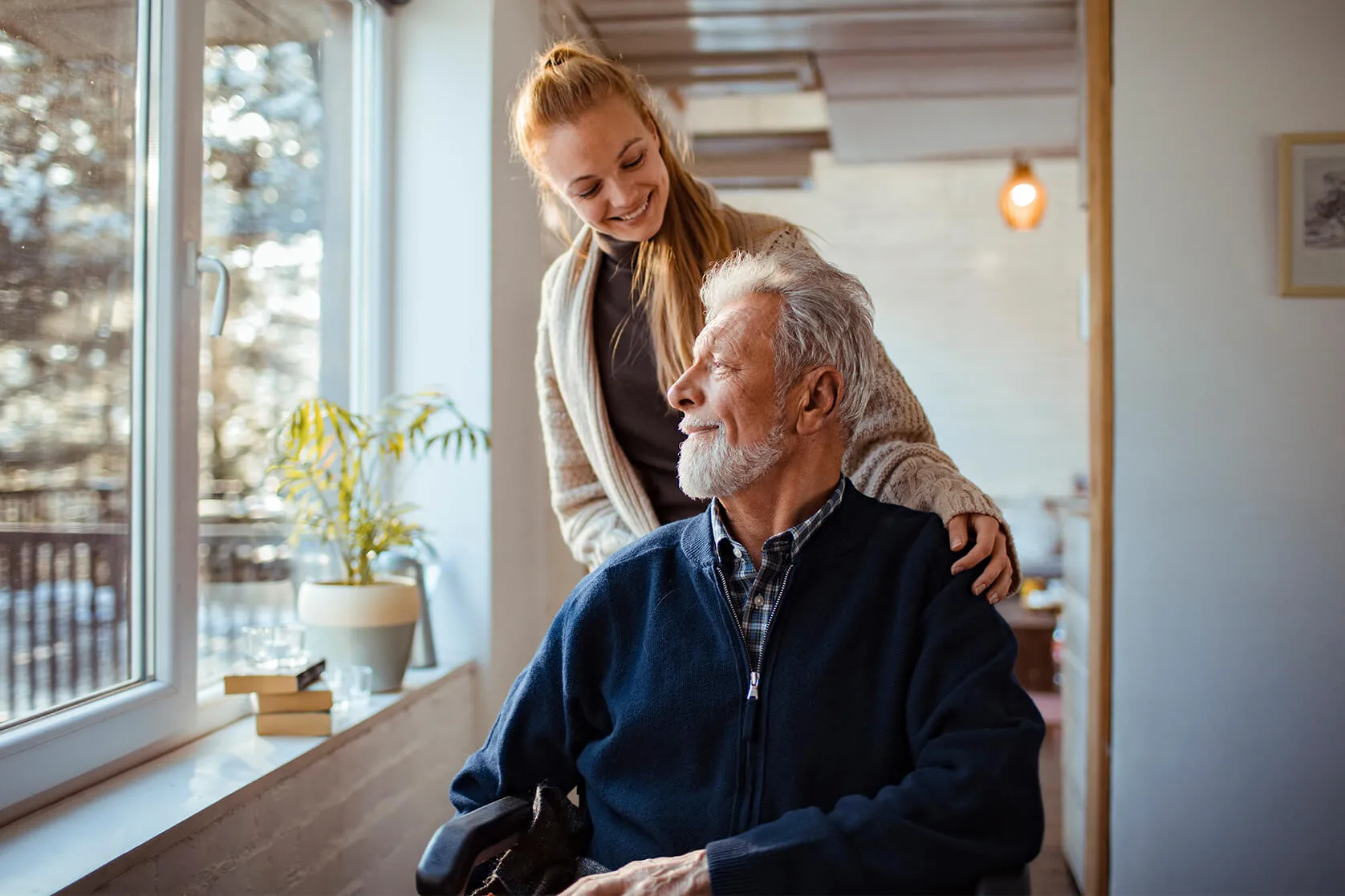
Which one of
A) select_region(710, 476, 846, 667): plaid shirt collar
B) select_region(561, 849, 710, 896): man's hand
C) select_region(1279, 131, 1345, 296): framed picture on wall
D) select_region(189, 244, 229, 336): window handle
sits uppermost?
select_region(1279, 131, 1345, 296): framed picture on wall

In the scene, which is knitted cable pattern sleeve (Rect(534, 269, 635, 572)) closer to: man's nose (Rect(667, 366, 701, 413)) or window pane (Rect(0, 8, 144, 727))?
man's nose (Rect(667, 366, 701, 413))

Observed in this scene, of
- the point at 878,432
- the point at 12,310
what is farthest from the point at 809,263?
the point at 12,310

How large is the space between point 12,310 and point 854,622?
133 centimetres

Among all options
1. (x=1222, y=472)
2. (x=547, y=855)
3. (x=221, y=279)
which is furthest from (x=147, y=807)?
(x=1222, y=472)

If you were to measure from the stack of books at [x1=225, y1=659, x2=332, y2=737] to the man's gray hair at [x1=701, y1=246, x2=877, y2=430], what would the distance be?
108cm

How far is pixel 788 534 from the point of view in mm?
1576

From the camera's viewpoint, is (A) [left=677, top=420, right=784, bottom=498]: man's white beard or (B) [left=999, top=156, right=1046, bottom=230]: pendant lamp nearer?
(A) [left=677, top=420, right=784, bottom=498]: man's white beard

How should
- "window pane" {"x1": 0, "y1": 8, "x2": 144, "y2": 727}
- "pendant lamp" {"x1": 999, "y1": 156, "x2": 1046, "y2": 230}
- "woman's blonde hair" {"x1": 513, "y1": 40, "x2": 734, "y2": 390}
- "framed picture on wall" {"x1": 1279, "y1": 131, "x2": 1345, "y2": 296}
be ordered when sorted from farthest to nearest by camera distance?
"pendant lamp" {"x1": 999, "y1": 156, "x2": 1046, "y2": 230} < "framed picture on wall" {"x1": 1279, "y1": 131, "x2": 1345, "y2": 296} < "woman's blonde hair" {"x1": 513, "y1": 40, "x2": 734, "y2": 390} < "window pane" {"x1": 0, "y1": 8, "x2": 144, "y2": 727}

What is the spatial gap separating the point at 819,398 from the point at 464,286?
1.58 metres

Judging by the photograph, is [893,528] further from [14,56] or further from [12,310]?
[14,56]

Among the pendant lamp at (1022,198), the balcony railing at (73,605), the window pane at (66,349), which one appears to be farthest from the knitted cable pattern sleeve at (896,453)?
the pendant lamp at (1022,198)

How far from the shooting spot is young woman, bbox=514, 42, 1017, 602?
5.99 ft

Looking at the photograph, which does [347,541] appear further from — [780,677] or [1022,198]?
[1022,198]

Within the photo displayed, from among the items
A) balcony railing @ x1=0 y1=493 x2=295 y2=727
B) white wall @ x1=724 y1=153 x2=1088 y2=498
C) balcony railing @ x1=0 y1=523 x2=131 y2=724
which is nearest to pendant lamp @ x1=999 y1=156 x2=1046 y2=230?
white wall @ x1=724 y1=153 x2=1088 y2=498
